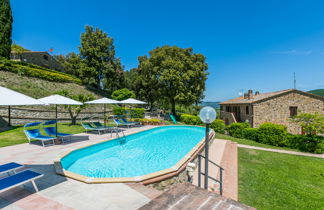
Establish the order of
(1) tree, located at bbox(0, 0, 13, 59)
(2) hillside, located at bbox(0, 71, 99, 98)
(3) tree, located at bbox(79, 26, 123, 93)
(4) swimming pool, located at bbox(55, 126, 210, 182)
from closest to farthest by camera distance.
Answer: (4) swimming pool, located at bbox(55, 126, 210, 182) < (2) hillside, located at bbox(0, 71, 99, 98) < (1) tree, located at bbox(0, 0, 13, 59) < (3) tree, located at bbox(79, 26, 123, 93)

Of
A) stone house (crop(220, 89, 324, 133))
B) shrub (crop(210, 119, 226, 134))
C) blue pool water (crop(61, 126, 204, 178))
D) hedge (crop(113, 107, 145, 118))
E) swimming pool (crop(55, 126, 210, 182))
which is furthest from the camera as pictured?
hedge (crop(113, 107, 145, 118))

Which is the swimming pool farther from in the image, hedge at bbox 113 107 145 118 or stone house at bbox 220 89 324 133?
stone house at bbox 220 89 324 133

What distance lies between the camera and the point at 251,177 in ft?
19.5

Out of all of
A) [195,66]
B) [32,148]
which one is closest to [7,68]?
[32,148]

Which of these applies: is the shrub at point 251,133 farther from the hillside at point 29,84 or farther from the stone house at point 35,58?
the stone house at point 35,58

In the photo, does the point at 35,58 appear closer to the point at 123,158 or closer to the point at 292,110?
the point at 123,158

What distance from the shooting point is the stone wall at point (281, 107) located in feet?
62.3

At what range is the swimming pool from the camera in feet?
19.5

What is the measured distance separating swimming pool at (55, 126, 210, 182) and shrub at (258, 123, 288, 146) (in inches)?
255

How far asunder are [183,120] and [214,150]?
1149cm

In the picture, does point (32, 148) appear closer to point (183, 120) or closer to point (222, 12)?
point (183, 120)

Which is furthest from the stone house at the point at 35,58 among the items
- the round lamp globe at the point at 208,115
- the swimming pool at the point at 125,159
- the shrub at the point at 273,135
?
the shrub at the point at 273,135

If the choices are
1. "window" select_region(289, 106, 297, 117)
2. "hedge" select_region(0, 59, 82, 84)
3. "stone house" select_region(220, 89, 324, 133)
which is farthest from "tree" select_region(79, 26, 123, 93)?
"window" select_region(289, 106, 297, 117)

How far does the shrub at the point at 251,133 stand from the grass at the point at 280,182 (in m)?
4.24
